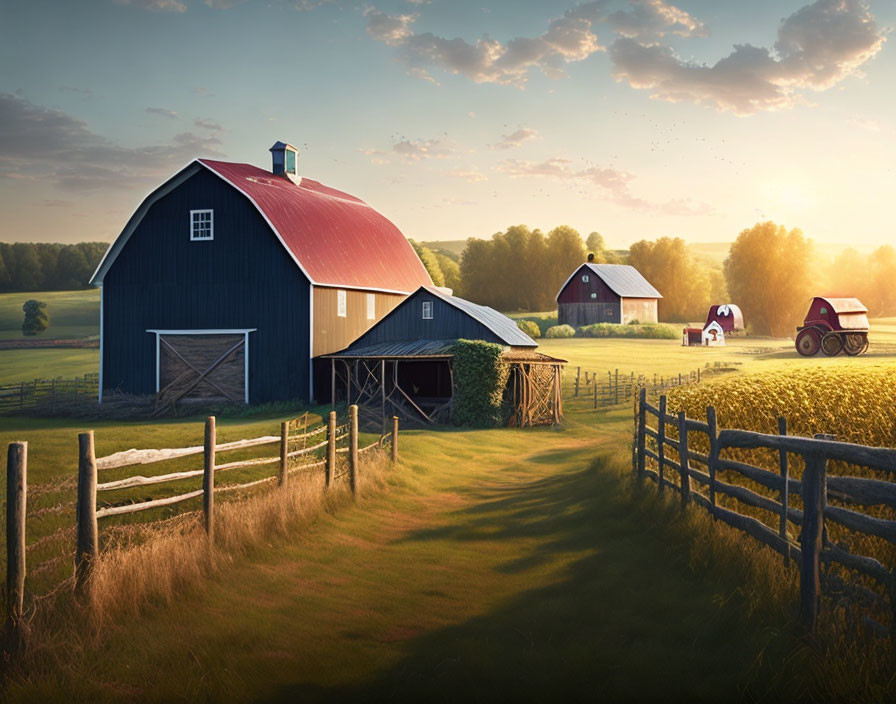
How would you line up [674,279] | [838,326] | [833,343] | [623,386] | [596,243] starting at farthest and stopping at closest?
A: [596,243]
[674,279]
[833,343]
[838,326]
[623,386]

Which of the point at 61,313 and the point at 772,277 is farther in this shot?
the point at 61,313

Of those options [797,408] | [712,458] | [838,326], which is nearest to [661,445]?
[712,458]

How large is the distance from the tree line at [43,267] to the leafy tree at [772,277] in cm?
9556

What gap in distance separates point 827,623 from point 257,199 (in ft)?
101

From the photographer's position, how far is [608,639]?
7.13 m

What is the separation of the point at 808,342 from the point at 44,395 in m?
42.8

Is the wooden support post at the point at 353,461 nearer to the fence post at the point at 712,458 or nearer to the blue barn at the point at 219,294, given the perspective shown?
the fence post at the point at 712,458

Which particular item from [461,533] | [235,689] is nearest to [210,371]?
[461,533]

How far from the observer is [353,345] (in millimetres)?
33594

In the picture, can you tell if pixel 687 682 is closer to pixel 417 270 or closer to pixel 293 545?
pixel 293 545

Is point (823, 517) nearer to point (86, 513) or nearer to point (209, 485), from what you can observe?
point (86, 513)

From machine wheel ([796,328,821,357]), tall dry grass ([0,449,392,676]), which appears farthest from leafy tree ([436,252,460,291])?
tall dry grass ([0,449,392,676])

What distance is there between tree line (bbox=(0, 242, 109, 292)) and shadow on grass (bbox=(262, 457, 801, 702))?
420ft

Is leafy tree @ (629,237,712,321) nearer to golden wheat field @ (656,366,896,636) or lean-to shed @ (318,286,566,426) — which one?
lean-to shed @ (318,286,566,426)
